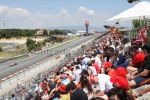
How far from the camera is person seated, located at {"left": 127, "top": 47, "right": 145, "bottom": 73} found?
33.1 feet

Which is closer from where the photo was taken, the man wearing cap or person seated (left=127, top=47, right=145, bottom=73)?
the man wearing cap

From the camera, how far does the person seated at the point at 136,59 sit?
33.1 ft

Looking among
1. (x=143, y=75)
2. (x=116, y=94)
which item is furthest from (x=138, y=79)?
(x=116, y=94)

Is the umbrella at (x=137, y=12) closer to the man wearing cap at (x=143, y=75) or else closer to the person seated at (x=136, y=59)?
the person seated at (x=136, y=59)

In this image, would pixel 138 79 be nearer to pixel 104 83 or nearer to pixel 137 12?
pixel 104 83

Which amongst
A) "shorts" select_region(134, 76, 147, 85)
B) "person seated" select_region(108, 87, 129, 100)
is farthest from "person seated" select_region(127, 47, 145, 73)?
"person seated" select_region(108, 87, 129, 100)

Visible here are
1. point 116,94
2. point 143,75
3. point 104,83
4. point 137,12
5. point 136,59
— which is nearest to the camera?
point 116,94

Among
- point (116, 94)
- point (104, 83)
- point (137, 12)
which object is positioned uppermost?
point (137, 12)

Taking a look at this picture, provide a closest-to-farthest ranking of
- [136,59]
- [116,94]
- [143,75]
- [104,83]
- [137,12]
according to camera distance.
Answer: [116,94] → [143,75] → [104,83] → [136,59] → [137,12]

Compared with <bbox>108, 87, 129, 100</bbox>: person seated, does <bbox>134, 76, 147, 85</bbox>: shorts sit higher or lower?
lower

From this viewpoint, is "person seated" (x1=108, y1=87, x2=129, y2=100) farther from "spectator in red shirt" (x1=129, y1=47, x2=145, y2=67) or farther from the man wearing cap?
"spectator in red shirt" (x1=129, y1=47, x2=145, y2=67)

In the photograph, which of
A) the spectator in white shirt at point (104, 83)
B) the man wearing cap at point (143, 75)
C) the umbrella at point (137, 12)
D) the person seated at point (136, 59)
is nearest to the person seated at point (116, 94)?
the man wearing cap at point (143, 75)

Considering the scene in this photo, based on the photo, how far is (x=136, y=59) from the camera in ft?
33.9

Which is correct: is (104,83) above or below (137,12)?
below
